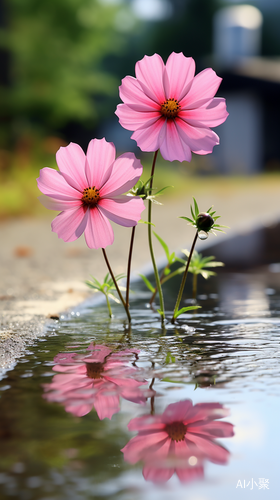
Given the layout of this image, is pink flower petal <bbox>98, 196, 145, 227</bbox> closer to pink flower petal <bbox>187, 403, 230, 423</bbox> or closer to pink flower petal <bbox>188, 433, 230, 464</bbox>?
pink flower petal <bbox>187, 403, 230, 423</bbox>

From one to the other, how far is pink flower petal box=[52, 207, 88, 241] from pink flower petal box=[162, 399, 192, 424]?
0.83 m

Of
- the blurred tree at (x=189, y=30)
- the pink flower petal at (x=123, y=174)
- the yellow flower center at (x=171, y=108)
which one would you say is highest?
Result: the blurred tree at (x=189, y=30)

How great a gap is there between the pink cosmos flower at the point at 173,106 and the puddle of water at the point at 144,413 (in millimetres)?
670

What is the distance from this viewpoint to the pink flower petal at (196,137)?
2.32 metres

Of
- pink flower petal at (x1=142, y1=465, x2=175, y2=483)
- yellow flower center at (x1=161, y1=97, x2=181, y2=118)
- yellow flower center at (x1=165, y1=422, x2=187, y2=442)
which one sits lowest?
pink flower petal at (x1=142, y1=465, x2=175, y2=483)

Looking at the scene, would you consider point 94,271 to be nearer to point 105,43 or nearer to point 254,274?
point 254,274

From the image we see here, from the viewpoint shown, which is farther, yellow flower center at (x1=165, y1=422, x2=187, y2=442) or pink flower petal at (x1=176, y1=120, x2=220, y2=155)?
→ pink flower petal at (x1=176, y1=120, x2=220, y2=155)

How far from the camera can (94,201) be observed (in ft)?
7.61

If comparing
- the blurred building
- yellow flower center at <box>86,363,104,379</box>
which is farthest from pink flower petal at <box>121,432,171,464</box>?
the blurred building

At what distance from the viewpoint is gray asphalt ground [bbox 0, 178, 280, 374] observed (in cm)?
274

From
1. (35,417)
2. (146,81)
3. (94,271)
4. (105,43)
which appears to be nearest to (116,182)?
(146,81)

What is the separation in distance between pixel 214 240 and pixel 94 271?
223cm

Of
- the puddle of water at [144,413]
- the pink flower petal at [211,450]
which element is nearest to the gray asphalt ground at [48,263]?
the puddle of water at [144,413]

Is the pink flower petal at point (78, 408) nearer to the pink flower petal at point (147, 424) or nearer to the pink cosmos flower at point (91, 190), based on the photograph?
the pink flower petal at point (147, 424)
